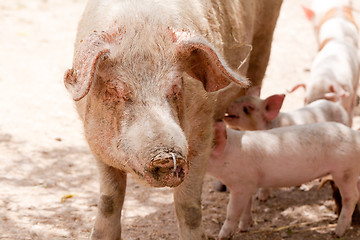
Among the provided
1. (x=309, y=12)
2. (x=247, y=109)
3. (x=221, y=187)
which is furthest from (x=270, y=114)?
(x=309, y=12)

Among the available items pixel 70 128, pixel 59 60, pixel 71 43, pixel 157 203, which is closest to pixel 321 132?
pixel 157 203

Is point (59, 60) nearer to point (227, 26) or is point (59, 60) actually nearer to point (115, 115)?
point (227, 26)

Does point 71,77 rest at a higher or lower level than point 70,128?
higher

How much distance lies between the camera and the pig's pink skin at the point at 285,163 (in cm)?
448

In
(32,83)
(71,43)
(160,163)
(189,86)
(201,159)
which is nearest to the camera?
(160,163)

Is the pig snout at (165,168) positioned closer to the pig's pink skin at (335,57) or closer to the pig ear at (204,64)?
the pig ear at (204,64)

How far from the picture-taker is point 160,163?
8.92ft

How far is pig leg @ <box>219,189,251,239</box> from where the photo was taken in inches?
175

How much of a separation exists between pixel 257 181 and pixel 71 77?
200 centimetres

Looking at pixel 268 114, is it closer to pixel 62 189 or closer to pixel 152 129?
pixel 62 189

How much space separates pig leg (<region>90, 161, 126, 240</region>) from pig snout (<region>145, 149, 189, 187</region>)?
1.10 metres

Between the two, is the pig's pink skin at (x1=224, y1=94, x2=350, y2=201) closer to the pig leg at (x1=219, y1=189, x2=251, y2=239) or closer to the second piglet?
the second piglet

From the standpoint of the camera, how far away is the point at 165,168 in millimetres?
2752

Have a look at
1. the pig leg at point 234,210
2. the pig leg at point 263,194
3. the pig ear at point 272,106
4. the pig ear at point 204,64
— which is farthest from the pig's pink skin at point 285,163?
the pig ear at point 204,64
